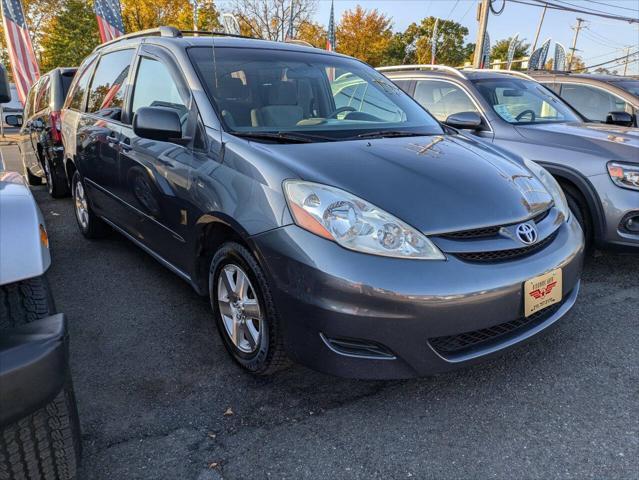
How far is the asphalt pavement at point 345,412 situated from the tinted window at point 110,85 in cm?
161

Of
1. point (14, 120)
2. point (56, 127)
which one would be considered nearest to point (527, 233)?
point (56, 127)

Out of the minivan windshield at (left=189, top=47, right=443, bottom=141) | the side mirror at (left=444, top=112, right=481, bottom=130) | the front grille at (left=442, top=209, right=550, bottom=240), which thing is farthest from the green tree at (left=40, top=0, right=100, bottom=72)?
the front grille at (left=442, top=209, right=550, bottom=240)

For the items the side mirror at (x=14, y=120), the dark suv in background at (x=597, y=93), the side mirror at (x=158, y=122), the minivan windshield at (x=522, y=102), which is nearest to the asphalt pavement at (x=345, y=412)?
the side mirror at (x=158, y=122)

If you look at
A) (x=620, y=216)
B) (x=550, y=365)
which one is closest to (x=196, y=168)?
(x=550, y=365)

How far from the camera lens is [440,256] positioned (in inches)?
78.3

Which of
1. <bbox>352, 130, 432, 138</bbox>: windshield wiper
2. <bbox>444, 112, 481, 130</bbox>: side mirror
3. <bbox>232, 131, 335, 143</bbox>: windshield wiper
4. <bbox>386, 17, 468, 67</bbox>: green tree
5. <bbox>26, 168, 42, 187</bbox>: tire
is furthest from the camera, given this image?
<bbox>386, 17, 468, 67</bbox>: green tree

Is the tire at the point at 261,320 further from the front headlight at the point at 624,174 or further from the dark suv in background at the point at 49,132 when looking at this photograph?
the dark suv in background at the point at 49,132

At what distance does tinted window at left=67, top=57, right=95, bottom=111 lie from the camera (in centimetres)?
455

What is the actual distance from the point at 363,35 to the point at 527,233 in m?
36.8

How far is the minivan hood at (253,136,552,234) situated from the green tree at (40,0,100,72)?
1224 inches

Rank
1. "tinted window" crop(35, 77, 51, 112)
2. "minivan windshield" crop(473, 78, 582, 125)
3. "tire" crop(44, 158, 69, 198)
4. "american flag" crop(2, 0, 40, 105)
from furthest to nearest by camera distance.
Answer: "american flag" crop(2, 0, 40, 105), "tinted window" crop(35, 77, 51, 112), "tire" crop(44, 158, 69, 198), "minivan windshield" crop(473, 78, 582, 125)

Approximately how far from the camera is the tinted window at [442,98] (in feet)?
16.2

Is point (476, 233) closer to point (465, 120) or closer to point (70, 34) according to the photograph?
point (465, 120)

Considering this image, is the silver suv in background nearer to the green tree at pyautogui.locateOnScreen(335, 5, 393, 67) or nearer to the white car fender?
the white car fender
